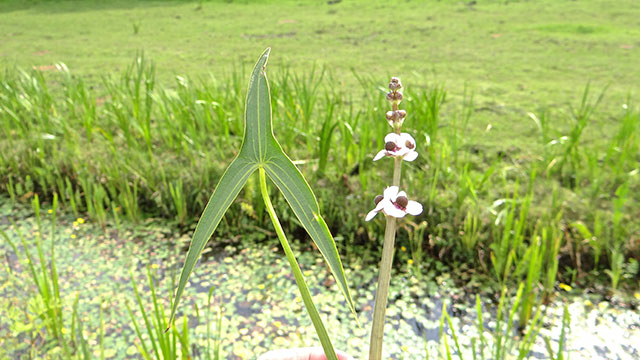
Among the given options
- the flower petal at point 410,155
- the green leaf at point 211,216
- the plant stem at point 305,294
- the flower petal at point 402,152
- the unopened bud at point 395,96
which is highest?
the unopened bud at point 395,96

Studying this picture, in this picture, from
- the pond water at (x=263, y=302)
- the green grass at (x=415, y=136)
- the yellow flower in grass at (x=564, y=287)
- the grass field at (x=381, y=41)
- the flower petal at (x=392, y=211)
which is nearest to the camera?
the flower petal at (x=392, y=211)

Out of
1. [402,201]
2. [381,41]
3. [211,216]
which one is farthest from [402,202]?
[381,41]

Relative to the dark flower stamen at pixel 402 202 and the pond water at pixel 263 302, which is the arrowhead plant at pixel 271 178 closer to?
the dark flower stamen at pixel 402 202

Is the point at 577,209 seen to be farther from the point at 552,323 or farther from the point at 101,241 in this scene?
the point at 101,241

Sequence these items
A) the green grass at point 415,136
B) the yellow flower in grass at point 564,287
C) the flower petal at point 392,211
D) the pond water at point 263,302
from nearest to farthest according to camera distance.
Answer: the flower petal at point 392,211
the pond water at point 263,302
the yellow flower in grass at point 564,287
the green grass at point 415,136

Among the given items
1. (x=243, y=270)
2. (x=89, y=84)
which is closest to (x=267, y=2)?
(x=89, y=84)

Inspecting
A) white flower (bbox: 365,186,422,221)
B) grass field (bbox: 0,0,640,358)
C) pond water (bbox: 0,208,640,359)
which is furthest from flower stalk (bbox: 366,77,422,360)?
pond water (bbox: 0,208,640,359)

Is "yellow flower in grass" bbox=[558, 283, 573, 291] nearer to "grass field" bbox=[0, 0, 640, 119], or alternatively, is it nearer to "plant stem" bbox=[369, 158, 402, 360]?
"grass field" bbox=[0, 0, 640, 119]

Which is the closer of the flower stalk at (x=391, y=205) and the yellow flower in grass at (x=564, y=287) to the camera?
the flower stalk at (x=391, y=205)

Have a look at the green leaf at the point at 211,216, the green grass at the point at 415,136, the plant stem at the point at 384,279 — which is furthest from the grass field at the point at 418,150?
the green leaf at the point at 211,216
